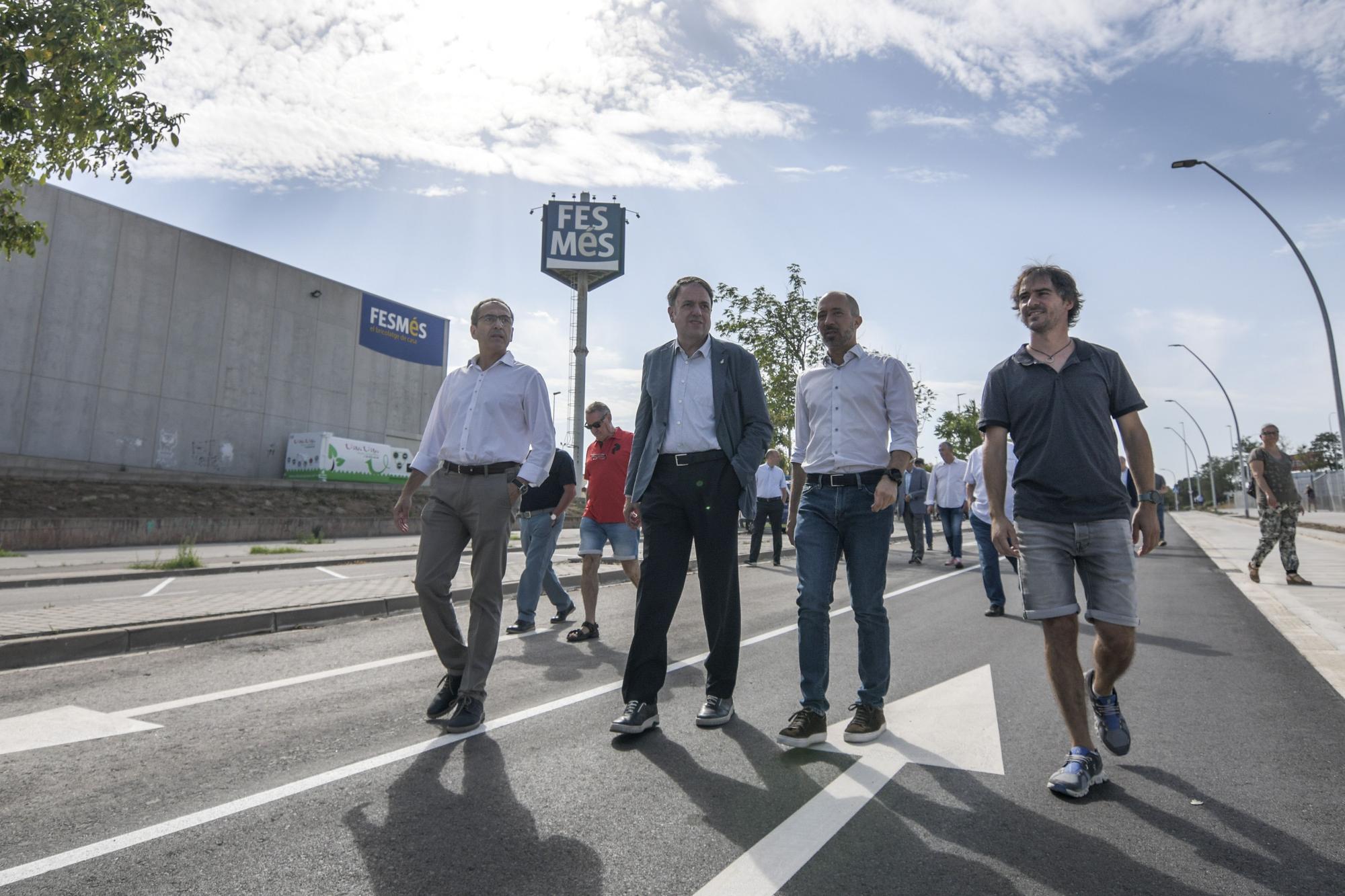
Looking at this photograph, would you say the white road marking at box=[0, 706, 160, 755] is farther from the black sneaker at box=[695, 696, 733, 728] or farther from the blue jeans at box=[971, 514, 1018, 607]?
the blue jeans at box=[971, 514, 1018, 607]

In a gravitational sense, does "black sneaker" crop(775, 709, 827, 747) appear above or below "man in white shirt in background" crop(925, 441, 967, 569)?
below

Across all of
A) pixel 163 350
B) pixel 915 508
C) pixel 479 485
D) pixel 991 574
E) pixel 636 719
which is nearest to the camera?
pixel 636 719

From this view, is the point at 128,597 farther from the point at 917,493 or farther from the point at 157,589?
the point at 917,493

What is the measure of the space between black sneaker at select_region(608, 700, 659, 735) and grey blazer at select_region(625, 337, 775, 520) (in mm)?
980

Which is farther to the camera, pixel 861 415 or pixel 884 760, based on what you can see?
pixel 861 415

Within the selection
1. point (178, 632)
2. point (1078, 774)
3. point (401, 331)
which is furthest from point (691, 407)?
point (401, 331)

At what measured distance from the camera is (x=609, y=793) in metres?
3.09

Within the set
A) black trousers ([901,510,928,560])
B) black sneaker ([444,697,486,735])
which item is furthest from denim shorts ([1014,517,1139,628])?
black trousers ([901,510,928,560])

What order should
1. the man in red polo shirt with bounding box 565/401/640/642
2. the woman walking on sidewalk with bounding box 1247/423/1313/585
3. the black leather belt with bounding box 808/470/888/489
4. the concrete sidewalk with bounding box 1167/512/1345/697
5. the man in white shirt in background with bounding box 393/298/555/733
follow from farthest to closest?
the woman walking on sidewalk with bounding box 1247/423/1313/585 → the man in red polo shirt with bounding box 565/401/640/642 → the concrete sidewalk with bounding box 1167/512/1345/697 → the man in white shirt in background with bounding box 393/298/555/733 → the black leather belt with bounding box 808/470/888/489

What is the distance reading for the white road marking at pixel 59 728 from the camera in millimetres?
3738

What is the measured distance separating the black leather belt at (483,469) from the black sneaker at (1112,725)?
9.37 ft

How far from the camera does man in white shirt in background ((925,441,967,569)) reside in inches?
508

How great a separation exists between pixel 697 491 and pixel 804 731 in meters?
1.16

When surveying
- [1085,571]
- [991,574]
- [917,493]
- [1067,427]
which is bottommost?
[991,574]
